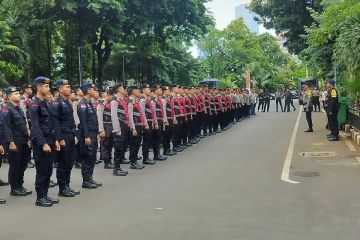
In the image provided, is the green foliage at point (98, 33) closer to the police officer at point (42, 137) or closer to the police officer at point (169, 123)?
the police officer at point (169, 123)

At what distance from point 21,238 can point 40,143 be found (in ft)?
6.46

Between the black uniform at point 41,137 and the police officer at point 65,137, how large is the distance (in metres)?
0.43

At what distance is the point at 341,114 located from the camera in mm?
18484

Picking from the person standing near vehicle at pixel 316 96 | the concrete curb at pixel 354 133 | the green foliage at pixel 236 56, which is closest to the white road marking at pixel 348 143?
the concrete curb at pixel 354 133

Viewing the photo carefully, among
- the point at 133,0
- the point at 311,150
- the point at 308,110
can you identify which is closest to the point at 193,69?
the point at 133,0

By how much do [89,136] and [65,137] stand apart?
89 cm

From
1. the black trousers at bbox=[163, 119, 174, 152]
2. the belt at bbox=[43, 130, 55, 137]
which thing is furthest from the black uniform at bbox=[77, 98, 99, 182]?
the black trousers at bbox=[163, 119, 174, 152]

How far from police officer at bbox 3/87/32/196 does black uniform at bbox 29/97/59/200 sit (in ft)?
3.76

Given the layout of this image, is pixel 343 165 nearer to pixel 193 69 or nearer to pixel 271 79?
pixel 193 69

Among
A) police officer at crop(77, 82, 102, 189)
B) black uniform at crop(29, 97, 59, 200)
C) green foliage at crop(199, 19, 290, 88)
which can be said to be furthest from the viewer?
green foliage at crop(199, 19, 290, 88)

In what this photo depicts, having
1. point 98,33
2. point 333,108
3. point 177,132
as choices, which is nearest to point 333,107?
point 333,108

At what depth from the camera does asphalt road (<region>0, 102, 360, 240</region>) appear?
639 centimetres

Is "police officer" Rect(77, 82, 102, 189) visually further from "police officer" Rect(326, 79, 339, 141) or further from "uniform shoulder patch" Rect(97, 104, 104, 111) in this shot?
"police officer" Rect(326, 79, 339, 141)

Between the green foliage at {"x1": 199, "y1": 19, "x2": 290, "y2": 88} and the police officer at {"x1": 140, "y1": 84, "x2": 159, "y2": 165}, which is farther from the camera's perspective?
the green foliage at {"x1": 199, "y1": 19, "x2": 290, "y2": 88}
